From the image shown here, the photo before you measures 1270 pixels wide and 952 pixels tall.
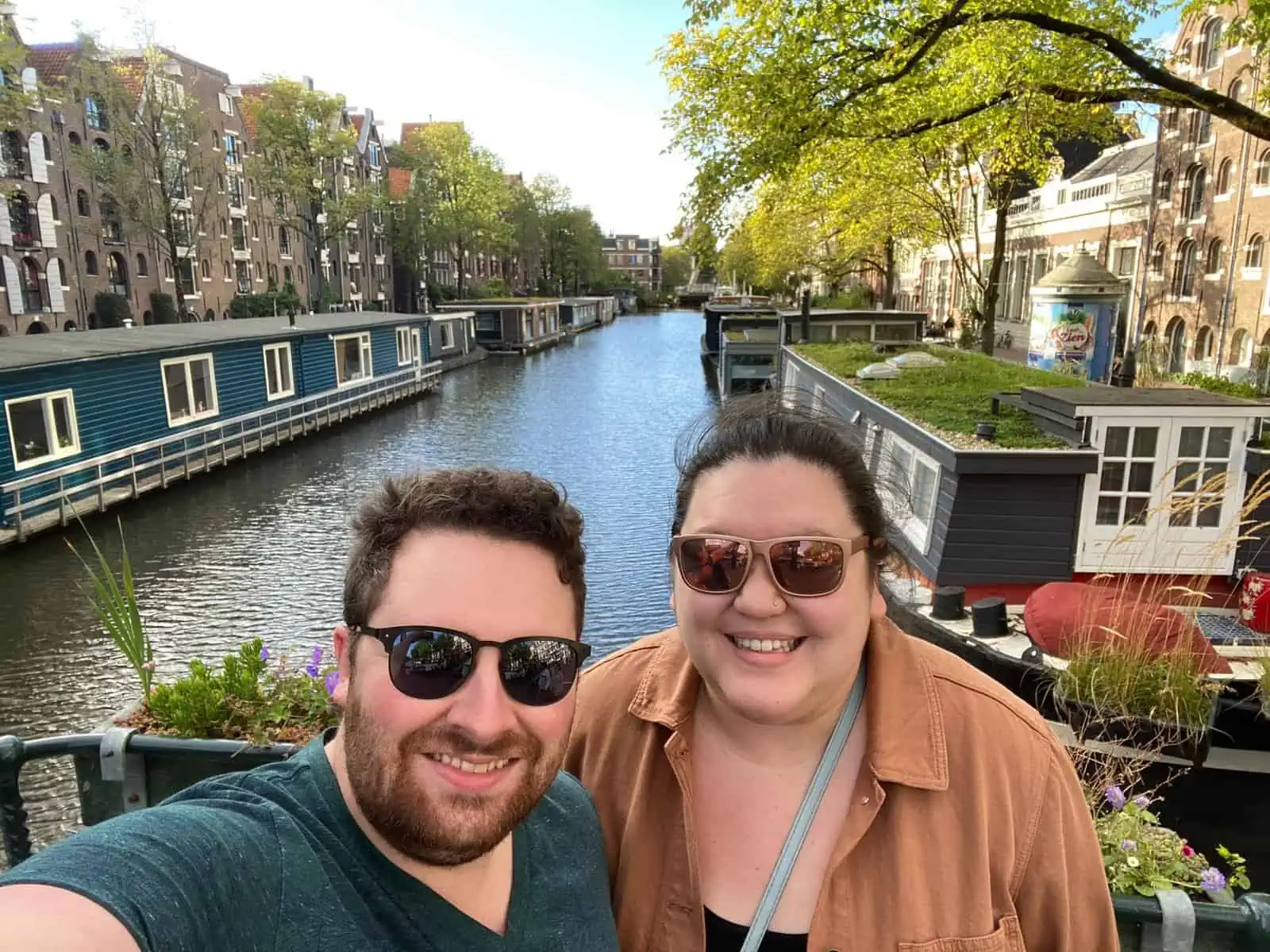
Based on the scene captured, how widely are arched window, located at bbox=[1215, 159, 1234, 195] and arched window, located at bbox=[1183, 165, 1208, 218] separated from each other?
0.69 meters

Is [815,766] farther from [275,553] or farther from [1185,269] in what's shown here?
[1185,269]

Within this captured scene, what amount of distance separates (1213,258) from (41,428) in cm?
2752

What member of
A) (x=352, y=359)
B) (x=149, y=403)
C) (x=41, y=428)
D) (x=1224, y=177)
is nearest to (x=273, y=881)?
(x=41, y=428)

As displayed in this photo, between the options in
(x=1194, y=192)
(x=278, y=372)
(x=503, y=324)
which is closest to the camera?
(x=278, y=372)

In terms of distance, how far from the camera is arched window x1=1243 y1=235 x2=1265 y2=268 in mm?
20828

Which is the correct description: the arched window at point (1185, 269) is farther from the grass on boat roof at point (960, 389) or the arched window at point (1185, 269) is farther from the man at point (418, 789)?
the man at point (418, 789)

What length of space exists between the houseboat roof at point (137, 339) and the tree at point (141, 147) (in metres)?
10.3

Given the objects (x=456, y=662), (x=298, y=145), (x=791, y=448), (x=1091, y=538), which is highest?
(x=298, y=145)

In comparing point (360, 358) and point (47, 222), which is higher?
point (47, 222)

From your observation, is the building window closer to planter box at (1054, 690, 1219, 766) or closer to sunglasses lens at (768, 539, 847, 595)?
planter box at (1054, 690, 1219, 766)

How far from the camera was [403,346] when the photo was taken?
3077 cm

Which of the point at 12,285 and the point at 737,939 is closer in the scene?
the point at 737,939

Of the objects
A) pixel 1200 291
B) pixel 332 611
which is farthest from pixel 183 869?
pixel 1200 291

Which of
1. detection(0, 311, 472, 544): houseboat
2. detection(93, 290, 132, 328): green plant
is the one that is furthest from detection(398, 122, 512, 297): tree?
detection(0, 311, 472, 544): houseboat
